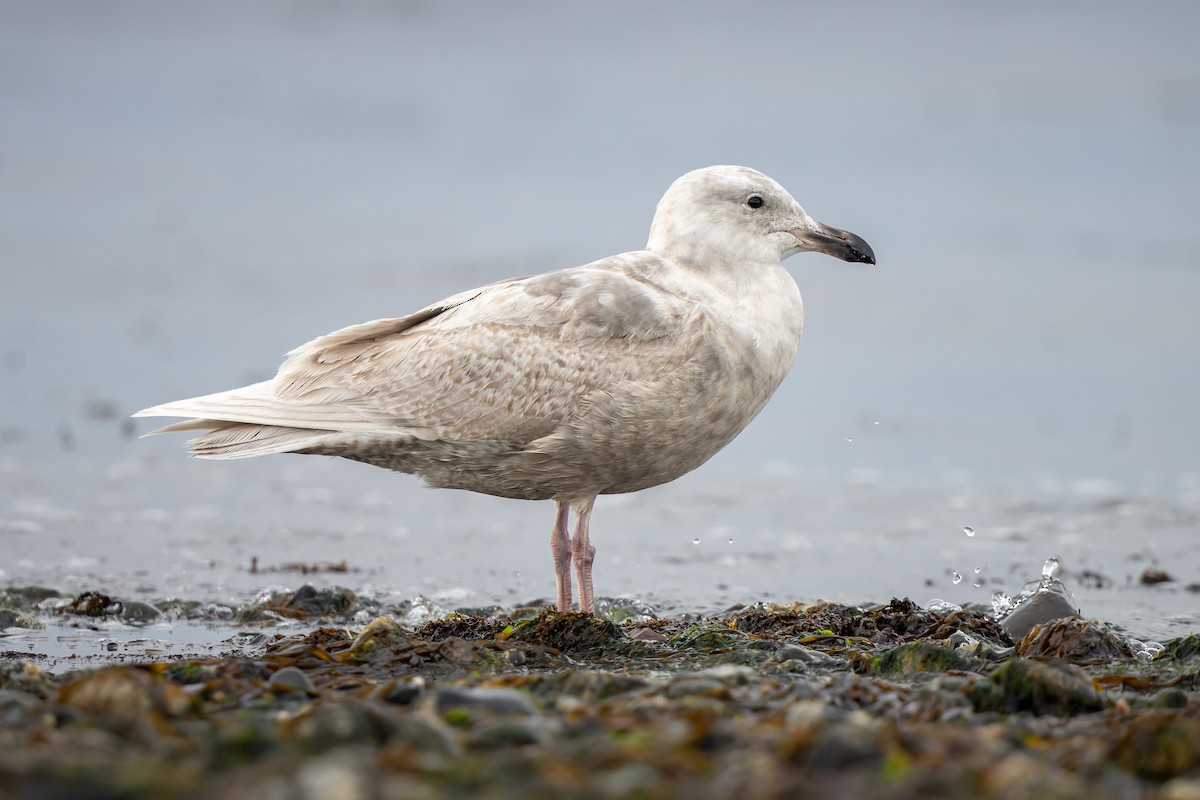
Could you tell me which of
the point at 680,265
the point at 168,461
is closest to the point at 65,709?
the point at 680,265

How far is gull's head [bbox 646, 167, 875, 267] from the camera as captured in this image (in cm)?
712

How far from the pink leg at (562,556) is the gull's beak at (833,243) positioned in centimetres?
189

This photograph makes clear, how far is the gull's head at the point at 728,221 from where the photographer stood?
7117 millimetres

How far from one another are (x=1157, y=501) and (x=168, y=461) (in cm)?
927

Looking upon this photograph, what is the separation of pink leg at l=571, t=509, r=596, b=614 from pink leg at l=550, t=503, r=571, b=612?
5 centimetres

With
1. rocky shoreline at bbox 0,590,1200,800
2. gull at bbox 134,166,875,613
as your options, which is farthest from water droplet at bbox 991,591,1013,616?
gull at bbox 134,166,875,613

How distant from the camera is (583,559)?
7.07 m

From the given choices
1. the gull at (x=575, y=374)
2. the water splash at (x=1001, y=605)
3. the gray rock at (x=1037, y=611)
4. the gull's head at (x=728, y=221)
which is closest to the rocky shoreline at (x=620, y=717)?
the gray rock at (x=1037, y=611)

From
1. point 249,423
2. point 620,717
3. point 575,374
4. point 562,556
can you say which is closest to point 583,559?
point 562,556

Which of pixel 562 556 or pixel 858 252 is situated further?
pixel 858 252

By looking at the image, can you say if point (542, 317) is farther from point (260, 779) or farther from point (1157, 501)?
point (1157, 501)

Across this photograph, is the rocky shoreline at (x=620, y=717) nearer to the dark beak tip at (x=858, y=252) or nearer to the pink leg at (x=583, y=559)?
the pink leg at (x=583, y=559)

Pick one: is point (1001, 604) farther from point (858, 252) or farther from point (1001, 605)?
point (858, 252)

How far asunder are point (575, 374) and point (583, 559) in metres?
1.07
